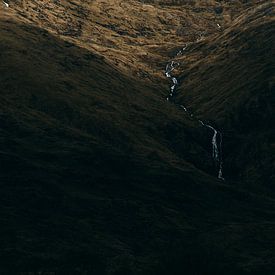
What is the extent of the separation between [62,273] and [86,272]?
776 centimetres

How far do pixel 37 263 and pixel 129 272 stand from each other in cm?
3065

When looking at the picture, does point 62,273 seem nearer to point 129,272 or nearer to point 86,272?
point 86,272

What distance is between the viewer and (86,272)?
194875 millimetres

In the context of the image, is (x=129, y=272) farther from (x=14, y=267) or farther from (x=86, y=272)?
(x=14, y=267)

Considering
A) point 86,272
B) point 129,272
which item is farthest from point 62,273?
point 129,272

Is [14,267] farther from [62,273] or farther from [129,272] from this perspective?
[129,272]

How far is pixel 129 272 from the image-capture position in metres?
199

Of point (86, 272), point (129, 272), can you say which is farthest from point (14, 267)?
point (129, 272)

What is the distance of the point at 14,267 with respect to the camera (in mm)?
195250

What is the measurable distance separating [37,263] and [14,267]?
808cm

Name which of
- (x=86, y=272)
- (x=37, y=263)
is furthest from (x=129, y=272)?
(x=37, y=263)

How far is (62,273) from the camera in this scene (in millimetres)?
193000

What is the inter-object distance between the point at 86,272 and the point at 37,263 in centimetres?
1746
